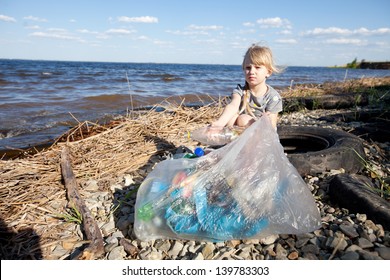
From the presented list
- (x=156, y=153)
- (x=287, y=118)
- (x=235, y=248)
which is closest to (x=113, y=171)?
(x=156, y=153)

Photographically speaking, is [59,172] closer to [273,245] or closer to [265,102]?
[273,245]

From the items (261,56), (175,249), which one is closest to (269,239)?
(175,249)

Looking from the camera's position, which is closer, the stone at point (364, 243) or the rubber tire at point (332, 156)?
the stone at point (364, 243)

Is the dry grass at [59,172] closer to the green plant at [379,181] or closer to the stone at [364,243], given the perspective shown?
the stone at [364,243]

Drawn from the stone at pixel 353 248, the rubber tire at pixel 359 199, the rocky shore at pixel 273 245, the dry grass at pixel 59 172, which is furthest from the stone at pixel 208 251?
the rubber tire at pixel 359 199

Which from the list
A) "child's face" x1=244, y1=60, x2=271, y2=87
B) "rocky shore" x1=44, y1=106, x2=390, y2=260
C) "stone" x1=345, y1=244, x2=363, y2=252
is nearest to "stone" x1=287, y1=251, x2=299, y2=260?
"rocky shore" x1=44, y1=106, x2=390, y2=260

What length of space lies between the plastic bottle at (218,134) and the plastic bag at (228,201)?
97cm

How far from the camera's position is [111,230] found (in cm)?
196

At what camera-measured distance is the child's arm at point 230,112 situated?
113 inches

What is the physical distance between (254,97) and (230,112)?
302 mm

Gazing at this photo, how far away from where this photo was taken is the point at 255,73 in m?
2.77

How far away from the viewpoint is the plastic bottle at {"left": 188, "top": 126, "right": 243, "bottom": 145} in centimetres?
290

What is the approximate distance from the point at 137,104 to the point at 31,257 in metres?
6.12

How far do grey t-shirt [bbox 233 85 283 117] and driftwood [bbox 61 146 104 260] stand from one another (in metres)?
1.80
